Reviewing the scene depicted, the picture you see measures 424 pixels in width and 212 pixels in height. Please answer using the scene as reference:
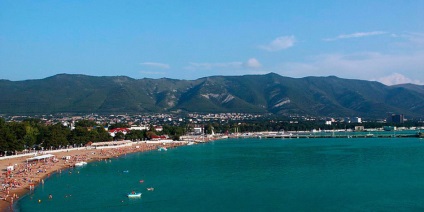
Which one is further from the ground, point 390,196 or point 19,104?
point 19,104

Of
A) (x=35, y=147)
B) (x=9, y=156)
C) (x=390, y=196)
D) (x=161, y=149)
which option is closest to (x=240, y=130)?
(x=161, y=149)

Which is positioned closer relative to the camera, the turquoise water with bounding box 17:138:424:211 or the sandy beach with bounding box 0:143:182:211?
the turquoise water with bounding box 17:138:424:211

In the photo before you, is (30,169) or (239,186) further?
(30,169)

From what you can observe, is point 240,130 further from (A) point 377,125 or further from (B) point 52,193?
(B) point 52,193

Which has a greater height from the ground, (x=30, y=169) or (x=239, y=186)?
(x=30, y=169)
